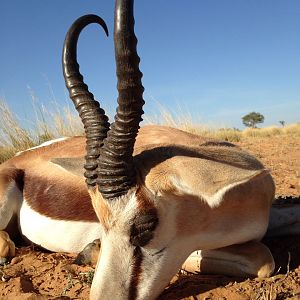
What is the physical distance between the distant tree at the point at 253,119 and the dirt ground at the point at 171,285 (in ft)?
123

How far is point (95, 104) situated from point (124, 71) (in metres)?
1.07

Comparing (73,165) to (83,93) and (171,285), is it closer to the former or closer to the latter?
(83,93)

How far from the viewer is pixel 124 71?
291 centimetres

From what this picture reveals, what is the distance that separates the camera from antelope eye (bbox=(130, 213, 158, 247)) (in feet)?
9.68

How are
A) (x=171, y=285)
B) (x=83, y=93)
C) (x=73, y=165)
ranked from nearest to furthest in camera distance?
1. (x=171, y=285)
2. (x=73, y=165)
3. (x=83, y=93)

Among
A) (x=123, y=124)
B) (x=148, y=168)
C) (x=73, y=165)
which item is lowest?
(x=73, y=165)

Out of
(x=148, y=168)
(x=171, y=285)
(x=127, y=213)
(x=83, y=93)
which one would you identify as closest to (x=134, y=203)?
(x=127, y=213)

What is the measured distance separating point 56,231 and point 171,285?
1849mm

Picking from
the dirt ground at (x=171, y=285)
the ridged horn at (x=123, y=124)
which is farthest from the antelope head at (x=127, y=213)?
the dirt ground at (x=171, y=285)

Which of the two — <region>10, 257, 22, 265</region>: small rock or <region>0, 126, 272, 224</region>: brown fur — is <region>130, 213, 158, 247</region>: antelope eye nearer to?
<region>0, 126, 272, 224</region>: brown fur

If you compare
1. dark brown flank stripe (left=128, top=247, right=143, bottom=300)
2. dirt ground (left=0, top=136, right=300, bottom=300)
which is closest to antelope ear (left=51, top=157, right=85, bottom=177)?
dirt ground (left=0, top=136, right=300, bottom=300)

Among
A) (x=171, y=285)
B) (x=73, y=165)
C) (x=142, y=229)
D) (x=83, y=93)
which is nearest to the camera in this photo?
(x=142, y=229)

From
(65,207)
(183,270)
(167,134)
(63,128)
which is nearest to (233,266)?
(183,270)

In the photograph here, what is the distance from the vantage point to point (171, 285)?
351cm
